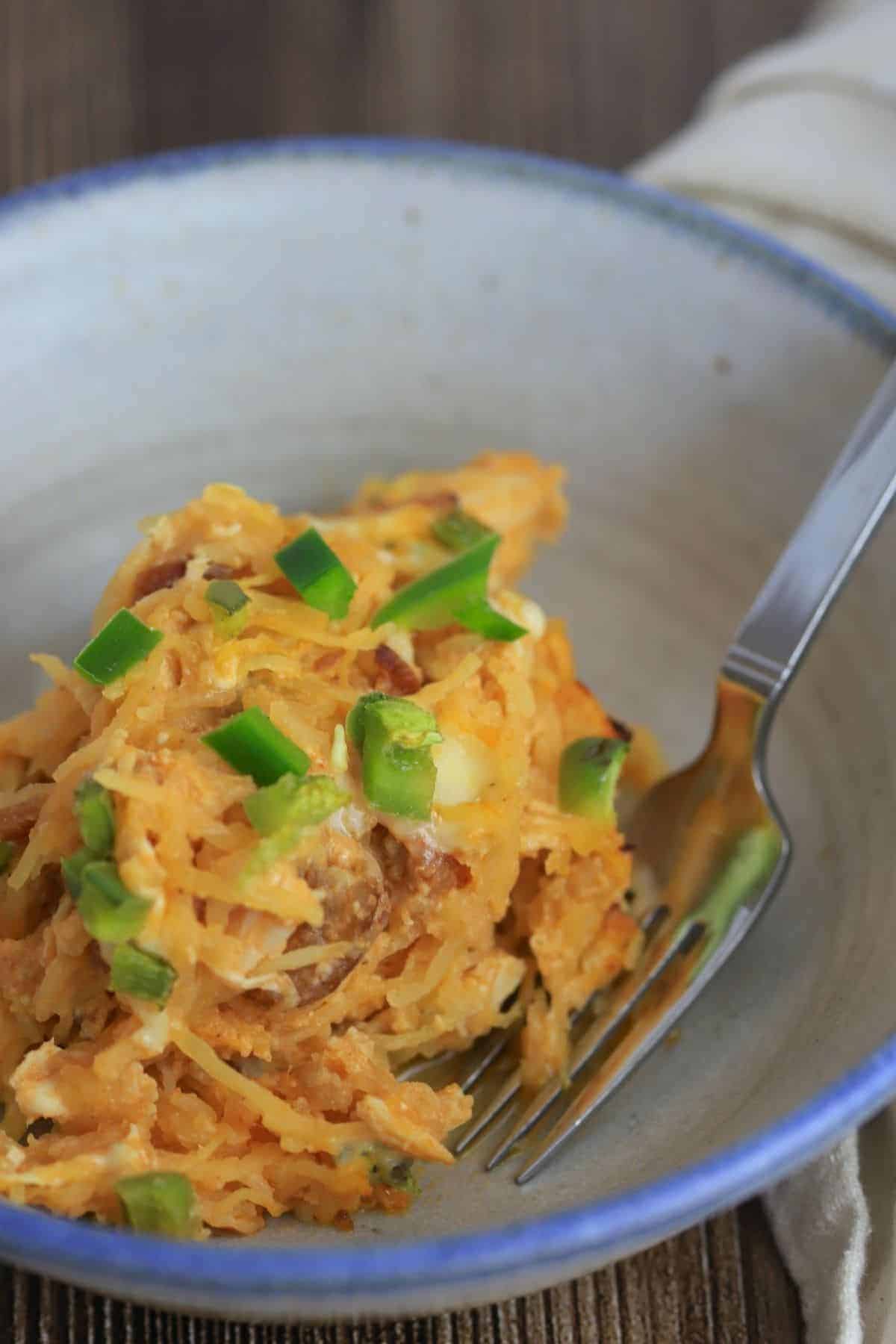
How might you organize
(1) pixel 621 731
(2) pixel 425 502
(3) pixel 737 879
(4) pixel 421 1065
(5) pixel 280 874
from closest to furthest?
(5) pixel 280 874
(4) pixel 421 1065
(3) pixel 737 879
(1) pixel 621 731
(2) pixel 425 502

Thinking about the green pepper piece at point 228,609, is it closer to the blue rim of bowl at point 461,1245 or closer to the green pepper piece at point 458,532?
the green pepper piece at point 458,532

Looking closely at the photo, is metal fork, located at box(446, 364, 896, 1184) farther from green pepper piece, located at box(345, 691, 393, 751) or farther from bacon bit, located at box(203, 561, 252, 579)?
bacon bit, located at box(203, 561, 252, 579)

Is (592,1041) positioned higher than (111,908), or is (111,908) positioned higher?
(111,908)

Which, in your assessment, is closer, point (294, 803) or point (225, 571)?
point (294, 803)

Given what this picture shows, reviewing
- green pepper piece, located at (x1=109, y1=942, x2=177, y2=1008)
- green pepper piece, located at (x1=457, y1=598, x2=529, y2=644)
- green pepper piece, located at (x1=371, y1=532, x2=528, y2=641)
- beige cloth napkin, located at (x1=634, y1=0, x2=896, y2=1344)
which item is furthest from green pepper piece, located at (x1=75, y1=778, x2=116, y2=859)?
beige cloth napkin, located at (x1=634, y1=0, x2=896, y2=1344)

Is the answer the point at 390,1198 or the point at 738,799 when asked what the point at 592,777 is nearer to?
the point at 738,799

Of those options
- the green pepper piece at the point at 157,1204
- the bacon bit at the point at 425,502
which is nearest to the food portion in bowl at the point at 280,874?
the green pepper piece at the point at 157,1204

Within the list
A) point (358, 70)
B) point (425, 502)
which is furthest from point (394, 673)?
point (358, 70)
